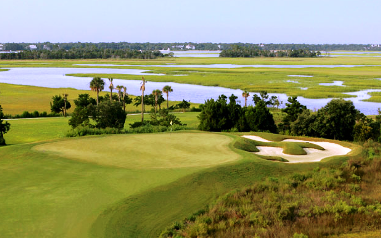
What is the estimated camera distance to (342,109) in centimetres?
3859

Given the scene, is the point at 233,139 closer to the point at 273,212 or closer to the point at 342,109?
the point at 273,212

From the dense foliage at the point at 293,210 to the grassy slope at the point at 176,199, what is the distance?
1.98 ft

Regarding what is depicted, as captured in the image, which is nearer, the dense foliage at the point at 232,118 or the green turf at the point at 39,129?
the dense foliage at the point at 232,118

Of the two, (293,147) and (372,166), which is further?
(293,147)

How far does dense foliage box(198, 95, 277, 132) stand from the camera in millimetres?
38219

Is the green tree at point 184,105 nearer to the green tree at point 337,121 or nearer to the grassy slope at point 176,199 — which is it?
the green tree at point 337,121

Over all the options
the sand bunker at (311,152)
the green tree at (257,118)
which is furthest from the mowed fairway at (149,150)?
the green tree at (257,118)

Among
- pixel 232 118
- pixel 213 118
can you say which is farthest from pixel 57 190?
pixel 232 118

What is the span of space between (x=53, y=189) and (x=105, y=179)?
7.46 ft

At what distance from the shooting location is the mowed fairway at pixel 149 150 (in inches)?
845

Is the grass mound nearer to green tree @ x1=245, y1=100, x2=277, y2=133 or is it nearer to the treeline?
the treeline

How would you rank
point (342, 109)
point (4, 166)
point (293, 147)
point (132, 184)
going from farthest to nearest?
point (342, 109) → point (293, 147) → point (4, 166) → point (132, 184)

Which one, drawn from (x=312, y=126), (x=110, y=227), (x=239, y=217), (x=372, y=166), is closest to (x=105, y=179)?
(x=110, y=227)

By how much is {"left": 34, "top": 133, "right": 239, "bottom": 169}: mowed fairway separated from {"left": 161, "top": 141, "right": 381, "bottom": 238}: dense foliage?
3.97m
